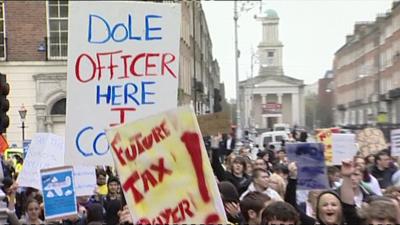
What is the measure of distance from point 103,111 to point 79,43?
524 millimetres

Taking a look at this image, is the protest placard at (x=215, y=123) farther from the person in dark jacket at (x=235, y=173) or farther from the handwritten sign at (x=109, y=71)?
the handwritten sign at (x=109, y=71)

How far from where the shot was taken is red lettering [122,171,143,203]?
4.88m

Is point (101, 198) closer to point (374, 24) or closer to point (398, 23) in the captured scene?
point (398, 23)

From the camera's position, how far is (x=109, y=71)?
6.51 metres

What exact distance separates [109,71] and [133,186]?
70.4 inches

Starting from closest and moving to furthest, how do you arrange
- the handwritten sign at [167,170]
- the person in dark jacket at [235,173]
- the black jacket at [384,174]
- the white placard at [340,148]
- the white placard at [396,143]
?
the handwritten sign at [167,170]
the person in dark jacket at [235,173]
the white placard at [340,148]
the black jacket at [384,174]
the white placard at [396,143]

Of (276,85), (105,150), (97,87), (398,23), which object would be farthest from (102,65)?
(276,85)

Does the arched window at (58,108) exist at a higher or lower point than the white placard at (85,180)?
higher

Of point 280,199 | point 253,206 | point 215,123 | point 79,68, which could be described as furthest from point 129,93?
point 215,123

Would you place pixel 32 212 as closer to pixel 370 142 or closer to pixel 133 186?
pixel 133 186

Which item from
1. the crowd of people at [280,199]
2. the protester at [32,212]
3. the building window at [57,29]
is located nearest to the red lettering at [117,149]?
the crowd of people at [280,199]

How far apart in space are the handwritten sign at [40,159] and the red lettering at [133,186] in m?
5.48

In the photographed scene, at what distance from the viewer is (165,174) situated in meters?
4.89

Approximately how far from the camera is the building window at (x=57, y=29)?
31016 millimetres
